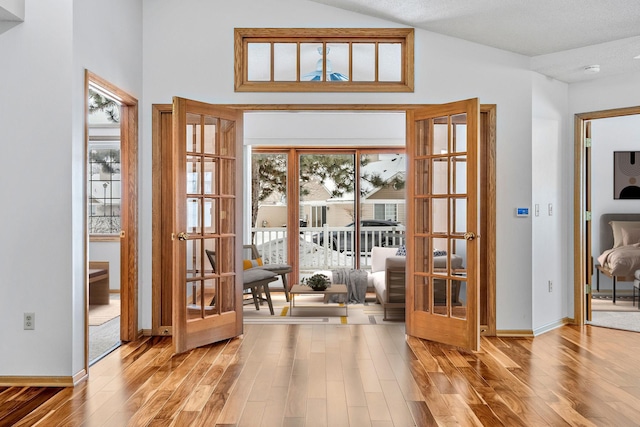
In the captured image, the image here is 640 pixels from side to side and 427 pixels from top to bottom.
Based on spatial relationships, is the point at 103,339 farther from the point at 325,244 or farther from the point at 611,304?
the point at 611,304

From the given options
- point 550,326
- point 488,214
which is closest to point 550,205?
point 488,214

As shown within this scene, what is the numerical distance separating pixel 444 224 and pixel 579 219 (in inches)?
68.2

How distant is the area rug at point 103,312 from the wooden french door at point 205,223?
1.70 m

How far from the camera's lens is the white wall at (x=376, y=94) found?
4.76 m

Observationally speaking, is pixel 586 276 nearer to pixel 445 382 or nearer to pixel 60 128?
pixel 445 382

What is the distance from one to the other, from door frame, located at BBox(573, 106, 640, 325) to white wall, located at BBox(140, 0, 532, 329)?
30.3 inches

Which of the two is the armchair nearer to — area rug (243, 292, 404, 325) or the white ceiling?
area rug (243, 292, 404, 325)

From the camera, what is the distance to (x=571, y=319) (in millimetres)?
5250

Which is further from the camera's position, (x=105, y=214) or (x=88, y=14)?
(x=105, y=214)

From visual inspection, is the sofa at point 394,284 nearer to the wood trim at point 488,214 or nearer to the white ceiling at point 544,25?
the wood trim at point 488,214

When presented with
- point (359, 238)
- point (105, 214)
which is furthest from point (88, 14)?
point (359, 238)

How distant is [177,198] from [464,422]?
2.78 m

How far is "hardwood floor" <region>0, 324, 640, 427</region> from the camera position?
9.32 ft

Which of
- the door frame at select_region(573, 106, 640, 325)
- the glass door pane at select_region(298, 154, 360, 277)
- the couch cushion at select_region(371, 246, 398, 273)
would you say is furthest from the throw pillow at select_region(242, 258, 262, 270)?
the door frame at select_region(573, 106, 640, 325)
